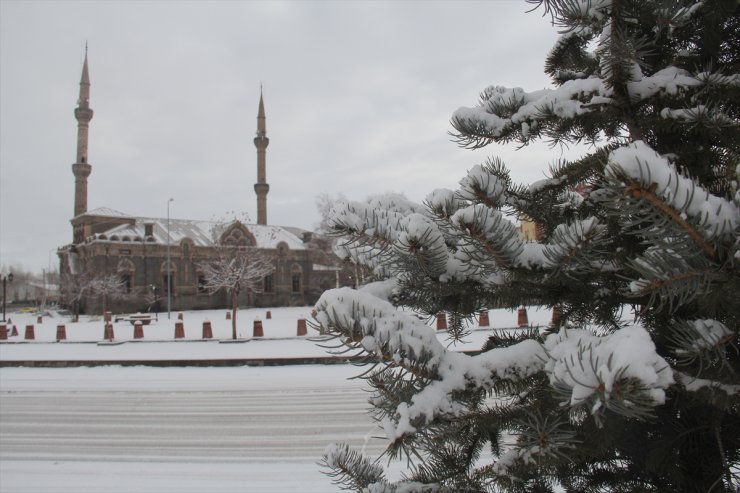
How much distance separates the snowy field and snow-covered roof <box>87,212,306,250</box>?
34970 millimetres

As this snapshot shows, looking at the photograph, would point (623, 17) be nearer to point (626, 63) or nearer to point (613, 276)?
point (626, 63)

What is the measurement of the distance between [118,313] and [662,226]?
52.7 m

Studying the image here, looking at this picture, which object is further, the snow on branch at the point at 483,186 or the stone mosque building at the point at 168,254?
the stone mosque building at the point at 168,254

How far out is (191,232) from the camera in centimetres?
5516

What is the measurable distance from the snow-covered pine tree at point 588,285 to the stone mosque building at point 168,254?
137 ft

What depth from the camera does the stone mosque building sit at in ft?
158

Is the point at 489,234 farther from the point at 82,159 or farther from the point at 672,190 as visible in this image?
the point at 82,159

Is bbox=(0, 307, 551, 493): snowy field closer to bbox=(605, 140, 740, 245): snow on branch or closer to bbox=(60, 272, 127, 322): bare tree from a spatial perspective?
bbox=(605, 140, 740, 245): snow on branch

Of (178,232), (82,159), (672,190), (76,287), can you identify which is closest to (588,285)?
(672,190)

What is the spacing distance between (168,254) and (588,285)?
47.6 metres

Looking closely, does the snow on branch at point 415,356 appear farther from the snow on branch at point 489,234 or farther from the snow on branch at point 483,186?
the snow on branch at point 483,186

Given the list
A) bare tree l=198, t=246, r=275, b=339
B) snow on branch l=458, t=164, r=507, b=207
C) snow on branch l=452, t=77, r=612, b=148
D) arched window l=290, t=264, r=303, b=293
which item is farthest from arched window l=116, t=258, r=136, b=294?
snow on branch l=458, t=164, r=507, b=207

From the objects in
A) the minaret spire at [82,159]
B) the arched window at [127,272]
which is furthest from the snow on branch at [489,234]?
the minaret spire at [82,159]

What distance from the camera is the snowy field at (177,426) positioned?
251 inches
